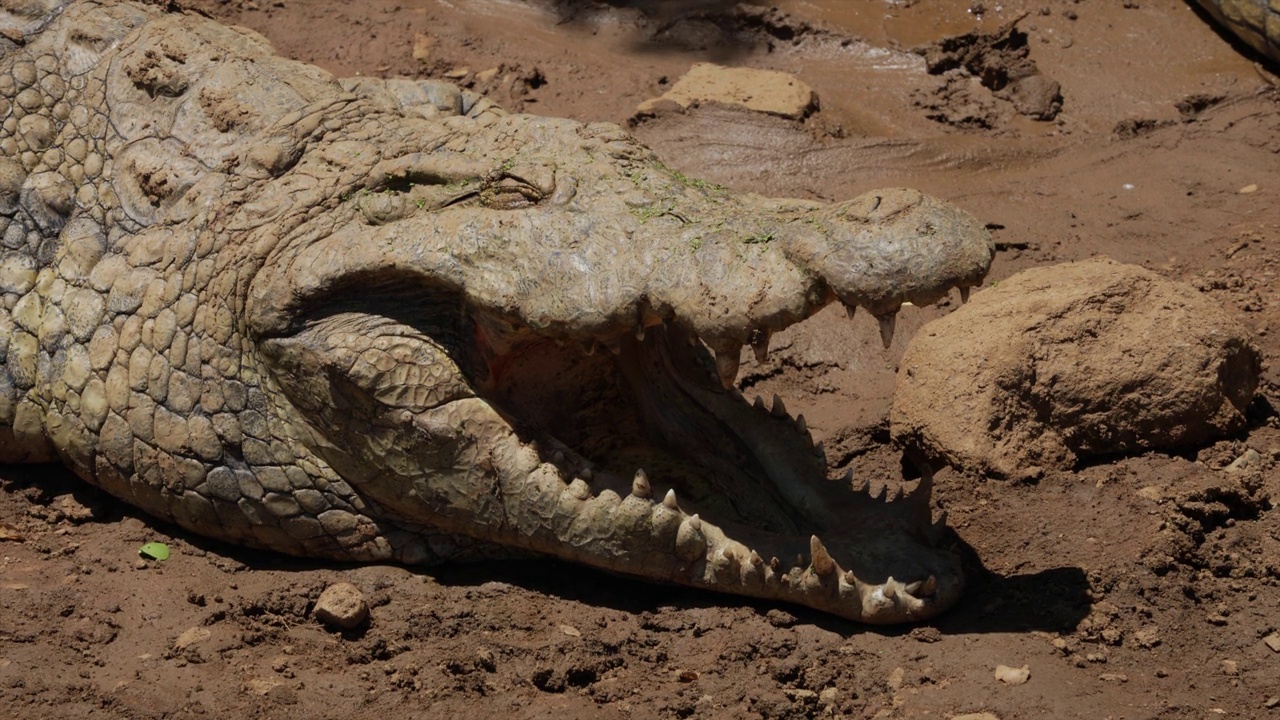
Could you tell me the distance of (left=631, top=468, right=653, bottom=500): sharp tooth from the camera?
11.4 ft

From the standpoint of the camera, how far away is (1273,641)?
3.38m

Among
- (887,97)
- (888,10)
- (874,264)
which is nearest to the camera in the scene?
(874,264)

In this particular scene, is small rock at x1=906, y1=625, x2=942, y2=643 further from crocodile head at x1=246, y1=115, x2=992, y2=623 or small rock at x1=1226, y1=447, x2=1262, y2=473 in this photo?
small rock at x1=1226, y1=447, x2=1262, y2=473

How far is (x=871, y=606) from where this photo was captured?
3504 mm

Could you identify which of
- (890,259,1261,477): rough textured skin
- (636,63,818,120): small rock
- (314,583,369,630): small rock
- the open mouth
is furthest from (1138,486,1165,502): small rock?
(636,63,818,120): small rock

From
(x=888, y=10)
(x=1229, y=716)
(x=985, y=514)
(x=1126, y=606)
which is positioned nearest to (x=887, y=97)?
(x=888, y=10)

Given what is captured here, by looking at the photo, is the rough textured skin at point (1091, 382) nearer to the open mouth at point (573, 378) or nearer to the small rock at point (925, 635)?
the open mouth at point (573, 378)

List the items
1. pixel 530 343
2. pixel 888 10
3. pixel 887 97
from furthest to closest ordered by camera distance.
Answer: pixel 888 10
pixel 887 97
pixel 530 343

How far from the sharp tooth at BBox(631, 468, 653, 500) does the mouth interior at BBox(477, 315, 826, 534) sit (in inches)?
10.8

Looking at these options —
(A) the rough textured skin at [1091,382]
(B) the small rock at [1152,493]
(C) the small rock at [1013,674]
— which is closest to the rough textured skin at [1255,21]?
(A) the rough textured skin at [1091,382]

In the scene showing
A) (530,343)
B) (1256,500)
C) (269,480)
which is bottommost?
(1256,500)

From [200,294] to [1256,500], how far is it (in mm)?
3063

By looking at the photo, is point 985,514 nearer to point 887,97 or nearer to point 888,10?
point 887,97

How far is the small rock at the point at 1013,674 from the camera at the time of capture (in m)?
3.29
